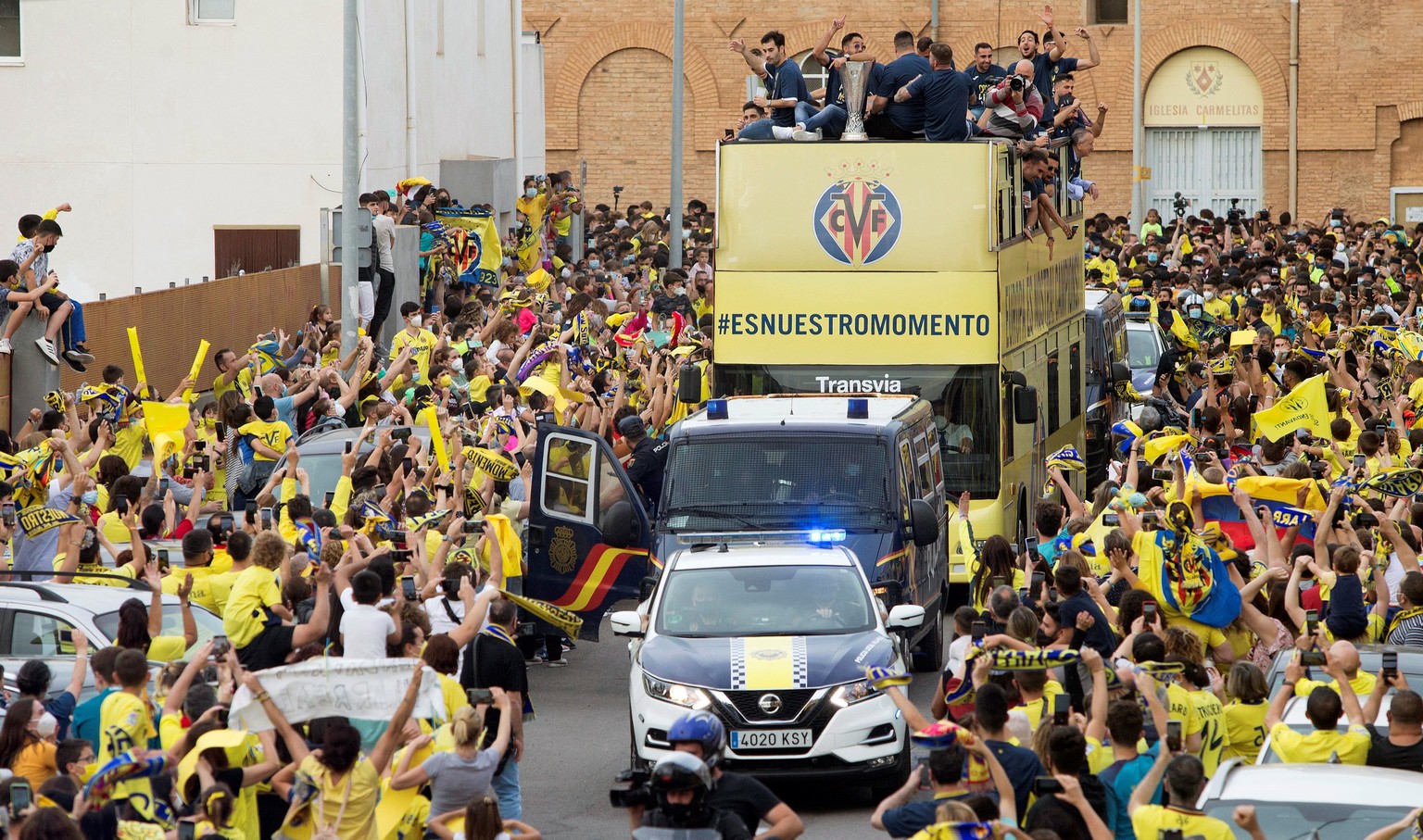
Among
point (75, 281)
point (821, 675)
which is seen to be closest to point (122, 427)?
point (821, 675)

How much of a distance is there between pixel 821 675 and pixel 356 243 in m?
11.3

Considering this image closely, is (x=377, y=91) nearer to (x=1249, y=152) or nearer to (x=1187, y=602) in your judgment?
(x=1187, y=602)

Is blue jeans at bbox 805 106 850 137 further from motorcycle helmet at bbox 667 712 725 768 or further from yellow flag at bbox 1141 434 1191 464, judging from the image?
motorcycle helmet at bbox 667 712 725 768

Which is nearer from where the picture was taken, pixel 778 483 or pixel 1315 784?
pixel 1315 784

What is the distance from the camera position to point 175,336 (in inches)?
898

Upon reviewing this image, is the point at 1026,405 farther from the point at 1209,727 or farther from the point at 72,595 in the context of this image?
the point at 72,595

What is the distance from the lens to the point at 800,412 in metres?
14.7

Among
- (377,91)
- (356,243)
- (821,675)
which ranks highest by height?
(377,91)

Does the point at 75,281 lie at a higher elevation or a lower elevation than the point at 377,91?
lower

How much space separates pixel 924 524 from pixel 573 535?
97.5 inches

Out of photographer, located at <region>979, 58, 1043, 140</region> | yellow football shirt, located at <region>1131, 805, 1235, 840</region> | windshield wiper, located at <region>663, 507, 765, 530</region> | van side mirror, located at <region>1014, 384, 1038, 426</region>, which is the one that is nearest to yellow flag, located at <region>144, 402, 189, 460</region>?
windshield wiper, located at <region>663, 507, 765, 530</region>

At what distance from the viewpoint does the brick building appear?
51.7 meters

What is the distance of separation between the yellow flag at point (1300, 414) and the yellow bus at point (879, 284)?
7.29 feet

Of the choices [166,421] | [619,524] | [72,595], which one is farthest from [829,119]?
[72,595]
